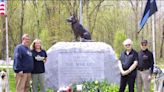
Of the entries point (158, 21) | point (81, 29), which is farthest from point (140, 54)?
point (158, 21)

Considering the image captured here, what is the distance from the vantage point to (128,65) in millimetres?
10781

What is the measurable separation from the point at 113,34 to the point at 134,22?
366cm

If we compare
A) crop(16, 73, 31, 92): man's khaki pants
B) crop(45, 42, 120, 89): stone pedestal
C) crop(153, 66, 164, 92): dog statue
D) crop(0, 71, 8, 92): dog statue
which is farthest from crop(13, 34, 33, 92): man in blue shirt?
crop(153, 66, 164, 92): dog statue

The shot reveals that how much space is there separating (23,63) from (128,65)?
2575mm

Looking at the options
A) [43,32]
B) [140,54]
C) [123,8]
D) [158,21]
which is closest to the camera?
[140,54]

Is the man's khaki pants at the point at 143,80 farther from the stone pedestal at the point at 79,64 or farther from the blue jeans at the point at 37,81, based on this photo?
the blue jeans at the point at 37,81

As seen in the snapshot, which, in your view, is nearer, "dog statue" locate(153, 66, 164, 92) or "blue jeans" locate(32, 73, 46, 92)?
"dog statue" locate(153, 66, 164, 92)

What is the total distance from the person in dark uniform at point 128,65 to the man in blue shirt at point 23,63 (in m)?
2.27

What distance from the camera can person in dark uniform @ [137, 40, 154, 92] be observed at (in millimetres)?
11133

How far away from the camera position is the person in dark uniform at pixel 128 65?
10.7 meters

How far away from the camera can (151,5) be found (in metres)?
13.6

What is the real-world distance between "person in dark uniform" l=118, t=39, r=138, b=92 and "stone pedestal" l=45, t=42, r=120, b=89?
176 centimetres

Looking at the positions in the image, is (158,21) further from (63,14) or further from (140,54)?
(140,54)

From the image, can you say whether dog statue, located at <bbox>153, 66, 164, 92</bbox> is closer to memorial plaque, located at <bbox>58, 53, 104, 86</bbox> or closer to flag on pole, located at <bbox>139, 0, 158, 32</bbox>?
memorial plaque, located at <bbox>58, 53, 104, 86</bbox>
